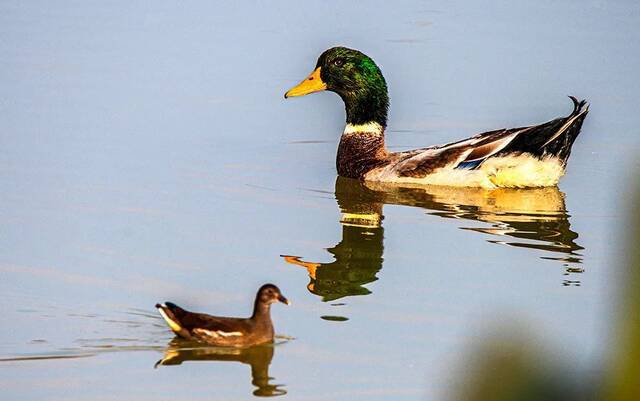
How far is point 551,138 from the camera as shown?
1109cm

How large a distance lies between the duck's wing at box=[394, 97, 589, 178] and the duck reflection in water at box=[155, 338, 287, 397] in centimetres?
517

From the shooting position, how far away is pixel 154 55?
53.8 ft

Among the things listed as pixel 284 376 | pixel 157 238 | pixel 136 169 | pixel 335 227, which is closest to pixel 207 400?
pixel 284 376

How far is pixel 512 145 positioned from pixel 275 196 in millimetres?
2290

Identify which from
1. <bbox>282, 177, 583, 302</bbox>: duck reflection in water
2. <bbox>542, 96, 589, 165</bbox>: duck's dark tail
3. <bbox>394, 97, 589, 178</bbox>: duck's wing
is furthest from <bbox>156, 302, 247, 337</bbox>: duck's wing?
<bbox>542, 96, 589, 165</bbox>: duck's dark tail

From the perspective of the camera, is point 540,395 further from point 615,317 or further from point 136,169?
point 136,169

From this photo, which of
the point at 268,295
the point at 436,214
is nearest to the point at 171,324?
the point at 268,295

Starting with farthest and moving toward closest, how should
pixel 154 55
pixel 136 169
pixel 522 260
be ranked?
pixel 154 55, pixel 136 169, pixel 522 260

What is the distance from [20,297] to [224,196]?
11.7ft

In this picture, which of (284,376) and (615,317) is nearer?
(615,317)

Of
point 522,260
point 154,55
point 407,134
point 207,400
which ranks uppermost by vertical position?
point 154,55

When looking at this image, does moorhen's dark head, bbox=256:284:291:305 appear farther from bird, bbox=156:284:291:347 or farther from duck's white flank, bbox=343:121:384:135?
duck's white flank, bbox=343:121:384:135

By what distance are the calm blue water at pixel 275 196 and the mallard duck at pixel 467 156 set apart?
181 mm

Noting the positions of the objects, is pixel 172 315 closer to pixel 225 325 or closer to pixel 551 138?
pixel 225 325
